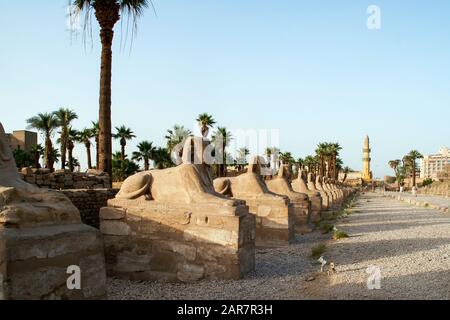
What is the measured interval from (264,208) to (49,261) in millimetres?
5919

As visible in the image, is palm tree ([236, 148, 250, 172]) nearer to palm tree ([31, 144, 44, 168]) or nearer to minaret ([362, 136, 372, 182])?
palm tree ([31, 144, 44, 168])

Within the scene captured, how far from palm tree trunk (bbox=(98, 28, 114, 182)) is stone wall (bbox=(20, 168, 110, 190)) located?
0.46m

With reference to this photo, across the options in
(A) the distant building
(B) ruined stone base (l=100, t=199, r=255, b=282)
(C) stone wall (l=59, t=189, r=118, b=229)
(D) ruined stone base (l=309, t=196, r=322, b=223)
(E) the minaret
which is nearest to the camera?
(B) ruined stone base (l=100, t=199, r=255, b=282)

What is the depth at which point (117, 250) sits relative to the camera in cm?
586

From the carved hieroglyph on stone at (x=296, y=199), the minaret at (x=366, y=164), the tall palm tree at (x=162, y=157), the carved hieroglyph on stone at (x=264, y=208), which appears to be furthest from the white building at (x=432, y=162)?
the carved hieroglyph on stone at (x=264, y=208)

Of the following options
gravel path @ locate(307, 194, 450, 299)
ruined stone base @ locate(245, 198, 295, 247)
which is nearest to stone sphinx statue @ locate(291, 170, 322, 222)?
gravel path @ locate(307, 194, 450, 299)

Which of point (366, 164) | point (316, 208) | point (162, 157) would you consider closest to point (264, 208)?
point (316, 208)

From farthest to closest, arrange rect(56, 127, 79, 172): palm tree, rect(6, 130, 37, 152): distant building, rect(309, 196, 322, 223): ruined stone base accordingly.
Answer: rect(6, 130, 37, 152): distant building < rect(56, 127, 79, 172): palm tree < rect(309, 196, 322, 223): ruined stone base

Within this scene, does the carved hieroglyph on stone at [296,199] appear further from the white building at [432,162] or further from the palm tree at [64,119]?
the white building at [432,162]

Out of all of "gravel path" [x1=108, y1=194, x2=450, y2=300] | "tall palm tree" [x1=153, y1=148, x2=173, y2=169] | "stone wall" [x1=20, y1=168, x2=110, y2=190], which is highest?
"tall palm tree" [x1=153, y1=148, x2=173, y2=169]

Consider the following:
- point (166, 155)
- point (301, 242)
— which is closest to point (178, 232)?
point (301, 242)

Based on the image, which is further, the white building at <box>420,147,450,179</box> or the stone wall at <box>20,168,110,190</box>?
the white building at <box>420,147,450,179</box>

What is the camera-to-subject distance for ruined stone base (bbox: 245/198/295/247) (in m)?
8.84
